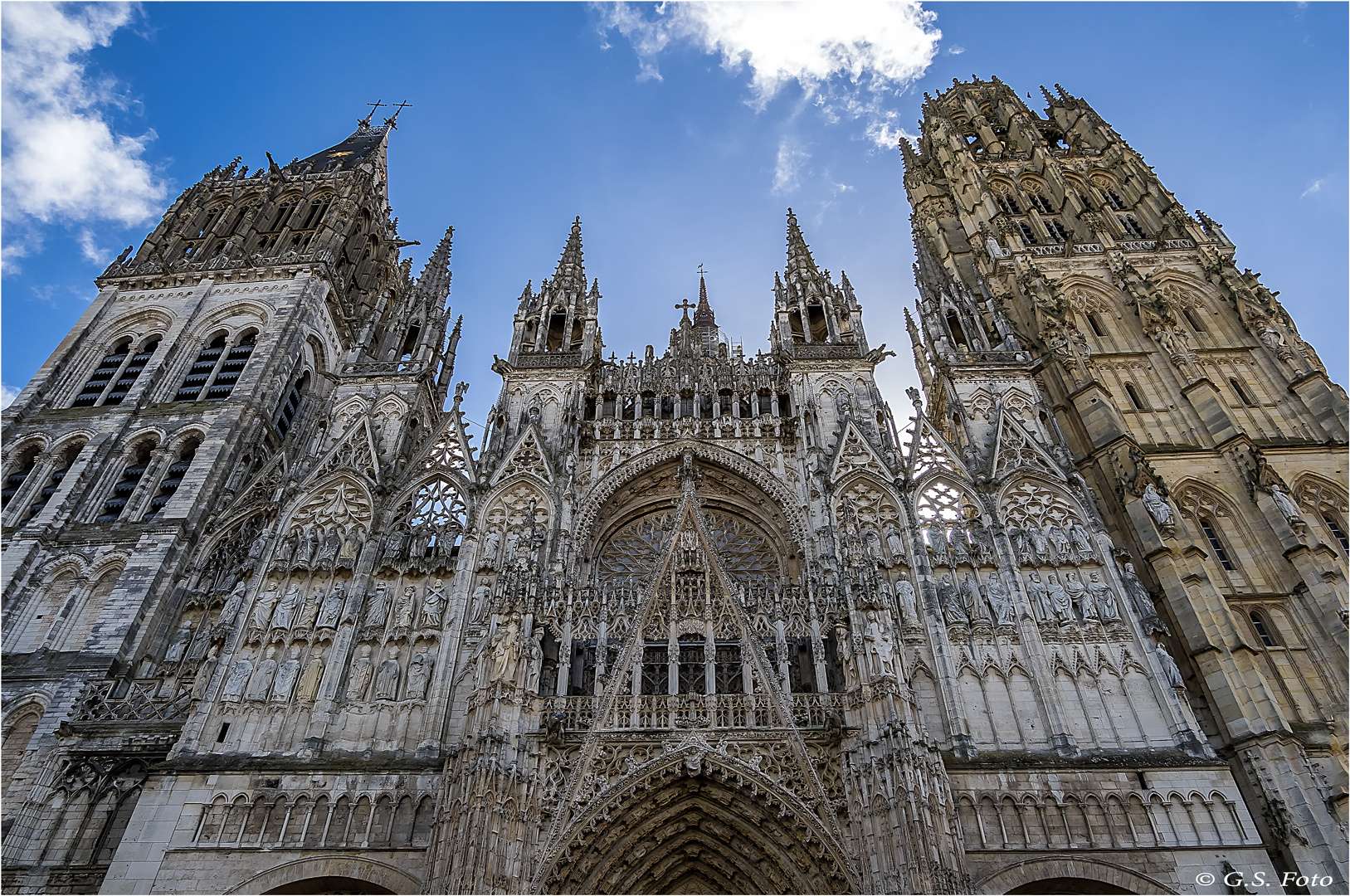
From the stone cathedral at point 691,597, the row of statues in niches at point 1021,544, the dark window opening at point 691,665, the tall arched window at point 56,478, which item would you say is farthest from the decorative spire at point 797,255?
the tall arched window at point 56,478

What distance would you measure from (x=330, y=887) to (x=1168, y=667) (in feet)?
54.6

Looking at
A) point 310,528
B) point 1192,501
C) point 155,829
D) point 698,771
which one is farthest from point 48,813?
point 1192,501

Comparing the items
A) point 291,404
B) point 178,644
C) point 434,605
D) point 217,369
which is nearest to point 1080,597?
point 434,605

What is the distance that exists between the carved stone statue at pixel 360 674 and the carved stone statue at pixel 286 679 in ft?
3.66

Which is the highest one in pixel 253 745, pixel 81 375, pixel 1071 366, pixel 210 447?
pixel 81 375

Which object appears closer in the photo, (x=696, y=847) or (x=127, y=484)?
(x=696, y=847)

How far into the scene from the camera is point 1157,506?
68.2 feet

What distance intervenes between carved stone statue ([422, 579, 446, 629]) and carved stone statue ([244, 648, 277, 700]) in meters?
3.23

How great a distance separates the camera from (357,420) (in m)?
24.2

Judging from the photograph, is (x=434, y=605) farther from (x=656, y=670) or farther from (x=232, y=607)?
(x=656, y=670)

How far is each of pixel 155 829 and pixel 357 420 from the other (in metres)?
11.6

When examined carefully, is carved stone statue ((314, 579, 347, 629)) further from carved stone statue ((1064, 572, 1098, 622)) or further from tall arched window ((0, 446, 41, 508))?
carved stone statue ((1064, 572, 1098, 622))

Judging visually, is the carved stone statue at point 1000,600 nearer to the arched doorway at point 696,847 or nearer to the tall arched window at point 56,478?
the arched doorway at point 696,847

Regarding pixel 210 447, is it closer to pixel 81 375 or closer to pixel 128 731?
pixel 81 375
